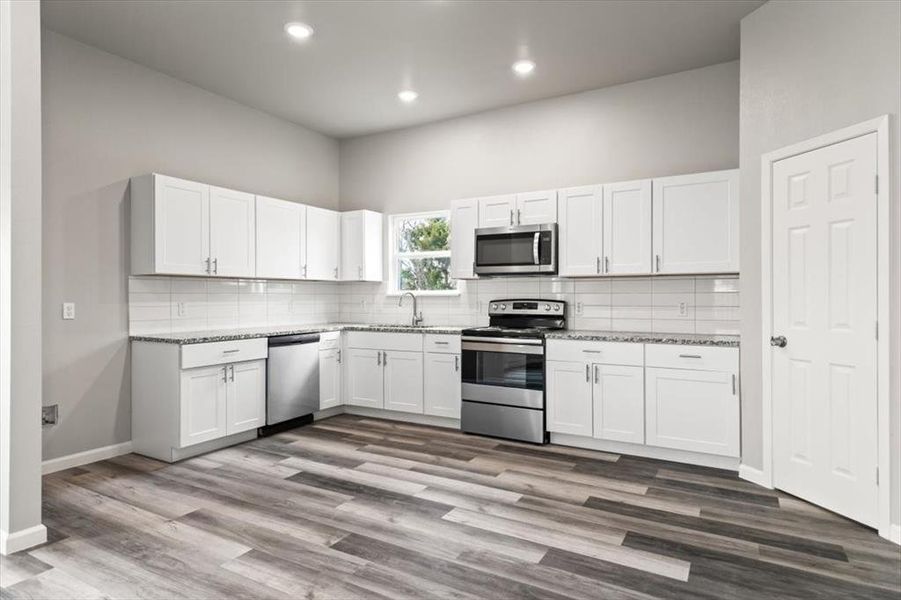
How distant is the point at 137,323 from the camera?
432 centimetres

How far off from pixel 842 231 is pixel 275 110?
4805mm

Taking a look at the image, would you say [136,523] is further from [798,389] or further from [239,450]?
[798,389]

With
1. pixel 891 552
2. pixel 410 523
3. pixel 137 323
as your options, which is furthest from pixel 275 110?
pixel 891 552

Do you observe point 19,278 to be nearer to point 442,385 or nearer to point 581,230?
point 442,385

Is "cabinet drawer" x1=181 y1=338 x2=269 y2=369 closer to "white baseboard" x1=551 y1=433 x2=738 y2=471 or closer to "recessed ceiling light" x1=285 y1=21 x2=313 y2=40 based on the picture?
"recessed ceiling light" x1=285 y1=21 x2=313 y2=40

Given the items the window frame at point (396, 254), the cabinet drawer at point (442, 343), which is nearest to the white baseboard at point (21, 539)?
the cabinet drawer at point (442, 343)

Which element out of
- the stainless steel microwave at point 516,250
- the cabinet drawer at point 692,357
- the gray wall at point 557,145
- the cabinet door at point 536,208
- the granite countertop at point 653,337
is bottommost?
the cabinet drawer at point 692,357

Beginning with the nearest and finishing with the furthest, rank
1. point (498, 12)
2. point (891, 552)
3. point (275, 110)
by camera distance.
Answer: point (891, 552) → point (498, 12) → point (275, 110)

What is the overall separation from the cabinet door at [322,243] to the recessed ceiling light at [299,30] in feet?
6.40

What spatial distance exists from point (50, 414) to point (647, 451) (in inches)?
168

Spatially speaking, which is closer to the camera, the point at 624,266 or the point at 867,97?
the point at 867,97

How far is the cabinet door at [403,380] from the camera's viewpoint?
5129 mm

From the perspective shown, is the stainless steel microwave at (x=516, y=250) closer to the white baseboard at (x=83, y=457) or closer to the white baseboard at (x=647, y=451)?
the white baseboard at (x=647, y=451)

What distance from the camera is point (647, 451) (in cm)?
412
